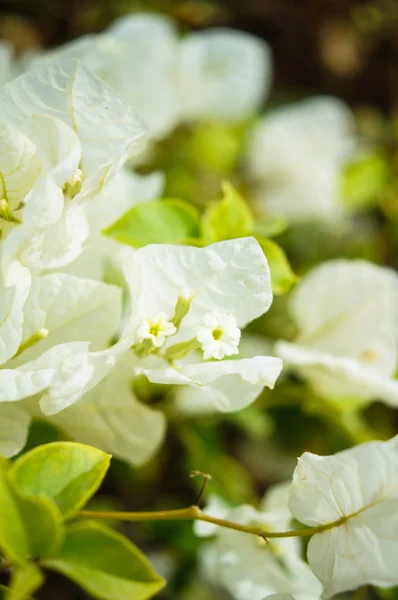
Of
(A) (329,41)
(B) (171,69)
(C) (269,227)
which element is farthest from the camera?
(A) (329,41)

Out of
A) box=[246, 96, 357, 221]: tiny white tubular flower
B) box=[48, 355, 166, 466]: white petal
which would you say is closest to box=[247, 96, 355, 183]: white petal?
box=[246, 96, 357, 221]: tiny white tubular flower

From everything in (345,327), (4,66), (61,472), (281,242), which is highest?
(4,66)

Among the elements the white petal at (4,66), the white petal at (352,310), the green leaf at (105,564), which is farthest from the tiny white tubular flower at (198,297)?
the white petal at (4,66)

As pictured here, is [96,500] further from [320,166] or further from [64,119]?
[320,166]

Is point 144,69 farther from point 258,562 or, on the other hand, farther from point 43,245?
point 258,562

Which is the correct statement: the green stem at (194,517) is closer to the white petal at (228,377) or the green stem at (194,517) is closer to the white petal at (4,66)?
the white petal at (228,377)

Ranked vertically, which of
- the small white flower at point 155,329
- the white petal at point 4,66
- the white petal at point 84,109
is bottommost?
the small white flower at point 155,329

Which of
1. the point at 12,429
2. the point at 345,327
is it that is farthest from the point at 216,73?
the point at 12,429
